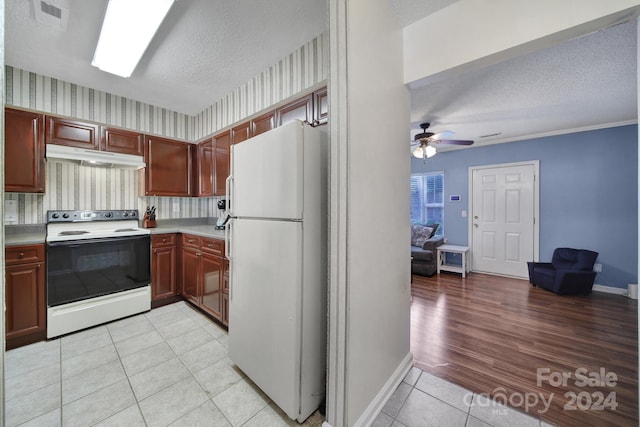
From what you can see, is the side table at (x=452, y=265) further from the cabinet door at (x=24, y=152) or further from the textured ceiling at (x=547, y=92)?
the cabinet door at (x=24, y=152)

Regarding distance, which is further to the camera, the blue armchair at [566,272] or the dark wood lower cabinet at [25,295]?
the blue armchair at [566,272]

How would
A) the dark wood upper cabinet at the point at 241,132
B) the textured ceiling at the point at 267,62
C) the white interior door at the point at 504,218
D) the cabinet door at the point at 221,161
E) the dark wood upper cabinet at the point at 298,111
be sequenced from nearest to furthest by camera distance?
the textured ceiling at the point at 267,62 < the dark wood upper cabinet at the point at 298,111 < the dark wood upper cabinet at the point at 241,132 < the cabinet door at the point at 221,161 < the white interior door at the point at 504,218

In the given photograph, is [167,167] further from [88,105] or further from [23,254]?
[23,254]

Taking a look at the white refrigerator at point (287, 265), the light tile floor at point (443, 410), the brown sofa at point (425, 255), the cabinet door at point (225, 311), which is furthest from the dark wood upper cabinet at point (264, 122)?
the brown sofa at point (425, 255)

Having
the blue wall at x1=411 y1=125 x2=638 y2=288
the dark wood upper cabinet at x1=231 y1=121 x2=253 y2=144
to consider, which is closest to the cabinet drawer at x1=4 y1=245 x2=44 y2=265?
the dark wood upper cabinet at x1=231 y1=121 x2=253 y2=144

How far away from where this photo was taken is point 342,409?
1.22 m

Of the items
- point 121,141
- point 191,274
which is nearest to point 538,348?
point 191,274

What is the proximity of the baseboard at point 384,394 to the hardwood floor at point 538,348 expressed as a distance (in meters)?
0.21

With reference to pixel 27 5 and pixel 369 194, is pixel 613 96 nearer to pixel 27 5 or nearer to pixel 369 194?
pixel 369 194

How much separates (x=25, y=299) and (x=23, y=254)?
39 centimetres

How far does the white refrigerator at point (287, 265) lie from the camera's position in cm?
132

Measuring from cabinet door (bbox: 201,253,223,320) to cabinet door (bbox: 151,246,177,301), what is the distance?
2.08 ft

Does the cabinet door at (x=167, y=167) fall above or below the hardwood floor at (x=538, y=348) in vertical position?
above

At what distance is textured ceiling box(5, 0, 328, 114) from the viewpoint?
→ 166 cm
